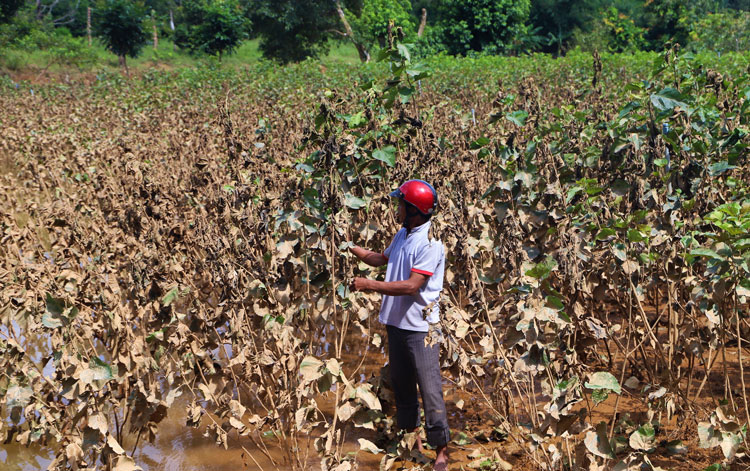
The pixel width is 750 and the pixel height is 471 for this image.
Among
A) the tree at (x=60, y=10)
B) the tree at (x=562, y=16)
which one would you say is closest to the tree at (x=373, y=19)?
the tree at (x=562, y=16)

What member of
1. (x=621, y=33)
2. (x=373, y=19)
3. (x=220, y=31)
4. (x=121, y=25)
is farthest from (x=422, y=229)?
(x=621, y=33)

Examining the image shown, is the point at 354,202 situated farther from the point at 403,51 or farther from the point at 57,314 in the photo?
the point at 57,314

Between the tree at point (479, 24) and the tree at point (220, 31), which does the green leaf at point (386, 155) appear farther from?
the tree at point (220, 31)

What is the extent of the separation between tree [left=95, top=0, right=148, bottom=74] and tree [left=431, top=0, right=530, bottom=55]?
15.2 m

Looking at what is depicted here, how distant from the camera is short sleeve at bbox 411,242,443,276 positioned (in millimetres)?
3354

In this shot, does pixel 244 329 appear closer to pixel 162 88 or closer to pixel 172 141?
pixel 172 141

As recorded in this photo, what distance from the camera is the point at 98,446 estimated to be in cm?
328

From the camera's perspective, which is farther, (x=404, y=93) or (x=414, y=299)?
(x=404, y=93)

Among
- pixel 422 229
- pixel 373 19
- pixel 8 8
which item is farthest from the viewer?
pixel 373 19

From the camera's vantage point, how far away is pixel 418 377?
356 centimetres

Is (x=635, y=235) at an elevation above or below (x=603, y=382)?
above

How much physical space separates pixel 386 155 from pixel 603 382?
1.80 metres

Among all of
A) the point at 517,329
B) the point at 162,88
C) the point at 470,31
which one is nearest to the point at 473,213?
the point at 517,329

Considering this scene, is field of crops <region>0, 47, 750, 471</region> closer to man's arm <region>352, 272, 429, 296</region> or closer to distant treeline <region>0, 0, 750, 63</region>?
man's arm <region>352, 272, 429, 296</region>
